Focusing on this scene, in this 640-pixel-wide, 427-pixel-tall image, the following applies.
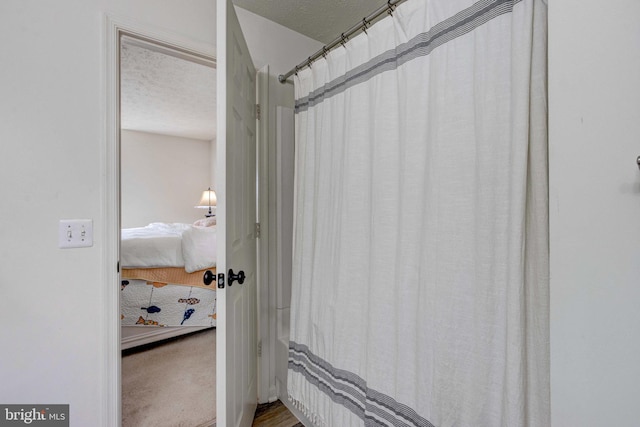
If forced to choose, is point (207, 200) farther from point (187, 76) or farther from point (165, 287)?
point (165, 287)

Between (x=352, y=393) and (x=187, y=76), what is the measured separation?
334cm

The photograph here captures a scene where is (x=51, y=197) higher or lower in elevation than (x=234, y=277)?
higher

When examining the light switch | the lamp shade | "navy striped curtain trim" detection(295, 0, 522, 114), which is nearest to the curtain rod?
"navy striped curtain trim" detection(295, 0, 522, 114)

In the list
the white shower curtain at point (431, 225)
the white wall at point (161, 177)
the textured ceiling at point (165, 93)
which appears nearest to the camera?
the white shower curtain at point (431, 225)

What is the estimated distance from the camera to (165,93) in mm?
3430

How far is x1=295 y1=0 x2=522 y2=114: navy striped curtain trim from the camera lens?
771 millimetres

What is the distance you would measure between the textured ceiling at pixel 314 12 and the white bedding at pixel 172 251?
1.93 meters

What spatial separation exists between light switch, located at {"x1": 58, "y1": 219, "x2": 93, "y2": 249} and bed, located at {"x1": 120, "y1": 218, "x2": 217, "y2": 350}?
1.43 meters

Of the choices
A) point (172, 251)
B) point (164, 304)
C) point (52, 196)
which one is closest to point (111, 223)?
point (52, 196)

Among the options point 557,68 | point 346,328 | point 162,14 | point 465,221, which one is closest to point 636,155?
point 557,68

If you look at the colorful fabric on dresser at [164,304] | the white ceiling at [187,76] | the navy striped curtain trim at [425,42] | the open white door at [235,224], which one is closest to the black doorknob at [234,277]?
the open white door at [235,224]

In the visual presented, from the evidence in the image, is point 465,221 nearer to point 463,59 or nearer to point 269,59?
point 463,59

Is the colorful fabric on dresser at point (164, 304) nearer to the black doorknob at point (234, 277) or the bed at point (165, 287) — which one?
the bed at point (165, 287)

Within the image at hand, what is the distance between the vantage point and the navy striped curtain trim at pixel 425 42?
2.53 feet
